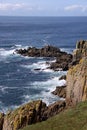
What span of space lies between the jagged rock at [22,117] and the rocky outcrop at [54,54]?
52913 millimetres

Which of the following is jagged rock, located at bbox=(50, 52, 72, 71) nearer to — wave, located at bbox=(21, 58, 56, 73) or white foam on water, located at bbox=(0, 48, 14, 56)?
wave, located at bbox=(21, 58, 56, 73)

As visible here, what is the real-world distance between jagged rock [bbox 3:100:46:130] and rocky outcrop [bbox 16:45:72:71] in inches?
2083

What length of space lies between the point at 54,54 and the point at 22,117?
79491 mm

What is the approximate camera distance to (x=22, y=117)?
42.4m

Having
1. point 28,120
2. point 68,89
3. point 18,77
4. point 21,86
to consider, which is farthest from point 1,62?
point 28,120

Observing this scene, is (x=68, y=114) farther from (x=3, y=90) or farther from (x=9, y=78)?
(x=9, y=78)

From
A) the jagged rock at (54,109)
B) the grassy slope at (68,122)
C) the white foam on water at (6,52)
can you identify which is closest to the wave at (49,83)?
the jagged rock at (54,109)

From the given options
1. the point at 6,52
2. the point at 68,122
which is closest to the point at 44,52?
the point at 6,52

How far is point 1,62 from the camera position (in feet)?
369

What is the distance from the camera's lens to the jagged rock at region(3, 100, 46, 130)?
4203 cm

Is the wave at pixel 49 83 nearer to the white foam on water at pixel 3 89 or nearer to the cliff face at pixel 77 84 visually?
the white foam on water at pixel 3 89

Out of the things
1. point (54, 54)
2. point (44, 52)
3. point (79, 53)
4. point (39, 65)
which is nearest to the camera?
point (79, 53)

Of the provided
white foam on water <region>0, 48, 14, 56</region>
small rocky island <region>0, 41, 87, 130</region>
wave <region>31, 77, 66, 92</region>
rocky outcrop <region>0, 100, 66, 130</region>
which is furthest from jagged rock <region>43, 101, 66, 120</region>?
white foam on water <region>0, 48, 14, 56</region>

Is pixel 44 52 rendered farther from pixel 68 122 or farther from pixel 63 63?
pixel 68 122
